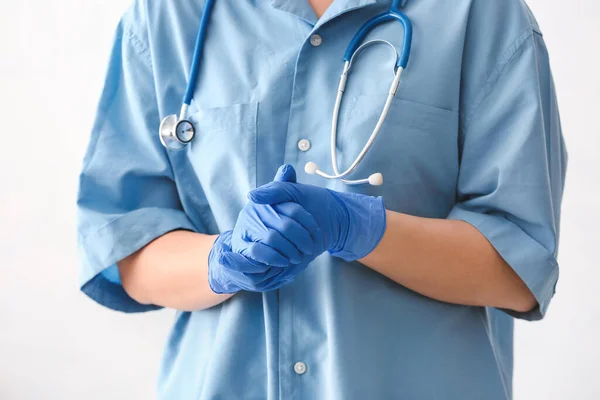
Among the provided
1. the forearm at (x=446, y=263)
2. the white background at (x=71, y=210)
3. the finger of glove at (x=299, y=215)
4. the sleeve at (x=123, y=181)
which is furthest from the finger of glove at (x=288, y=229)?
the white background at (x=71, y=210)

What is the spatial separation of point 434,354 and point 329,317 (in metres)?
0.14

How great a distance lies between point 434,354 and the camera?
953mm

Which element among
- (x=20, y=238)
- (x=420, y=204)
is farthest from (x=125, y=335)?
(x=420, y=204)

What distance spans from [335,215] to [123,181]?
1.11ft

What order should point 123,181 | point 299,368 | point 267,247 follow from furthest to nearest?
point 123,181, point 299,368, point 267,247

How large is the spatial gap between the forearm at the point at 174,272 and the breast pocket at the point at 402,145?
0.72 feet

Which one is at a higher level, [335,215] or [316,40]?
[316,40]

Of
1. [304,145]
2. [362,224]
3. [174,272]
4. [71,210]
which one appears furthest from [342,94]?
[71,210]

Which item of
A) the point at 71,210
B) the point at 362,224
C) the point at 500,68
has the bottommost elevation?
the point at 71,210

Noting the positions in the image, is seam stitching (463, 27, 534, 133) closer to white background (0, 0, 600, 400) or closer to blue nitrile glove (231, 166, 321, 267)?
blue nitrile glove (231, 166, 321, 267)

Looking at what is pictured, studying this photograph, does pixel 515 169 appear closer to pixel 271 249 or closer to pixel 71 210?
pixel 271 249

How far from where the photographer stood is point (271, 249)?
826mm

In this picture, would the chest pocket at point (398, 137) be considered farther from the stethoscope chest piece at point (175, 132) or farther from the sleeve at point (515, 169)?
the stethoscope chest piece at point (175, 132)

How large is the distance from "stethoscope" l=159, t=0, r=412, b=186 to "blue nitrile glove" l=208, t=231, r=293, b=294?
124mm
